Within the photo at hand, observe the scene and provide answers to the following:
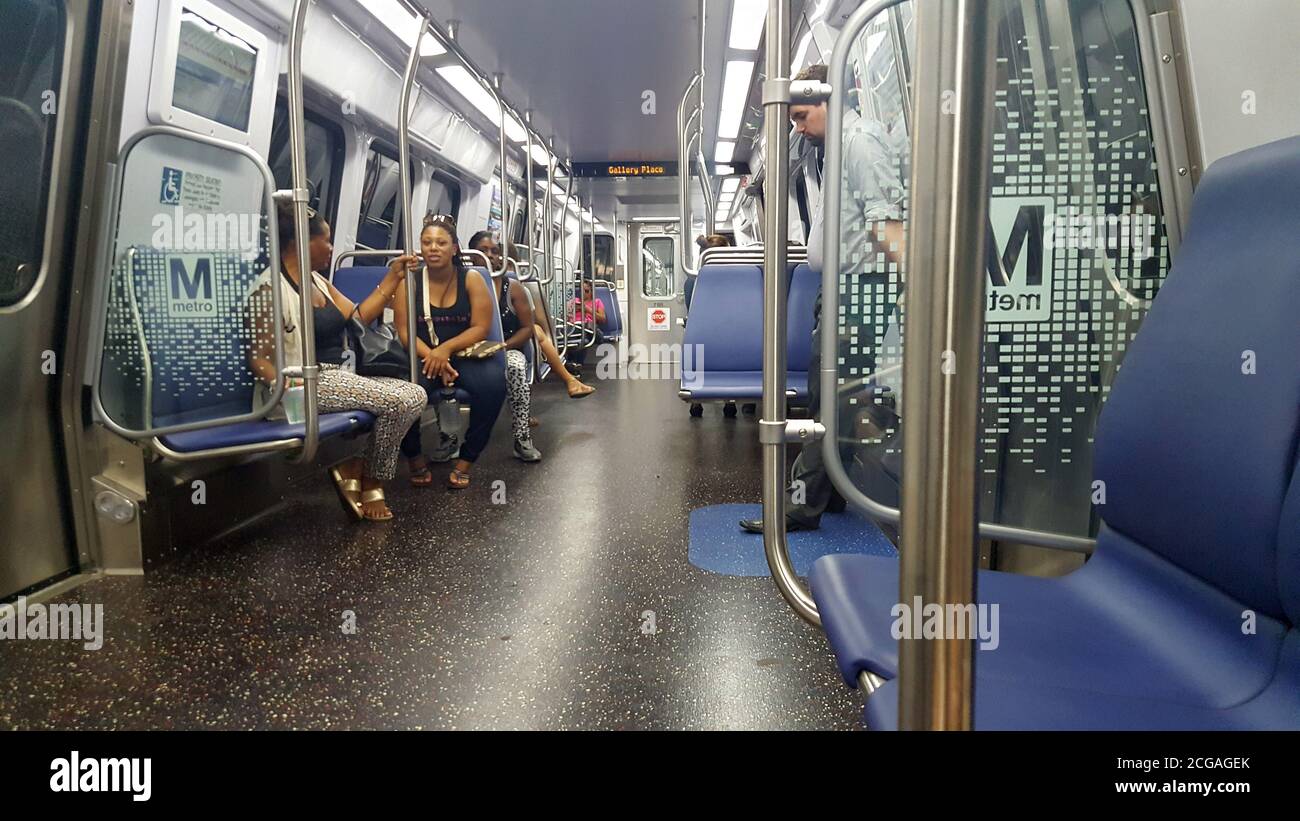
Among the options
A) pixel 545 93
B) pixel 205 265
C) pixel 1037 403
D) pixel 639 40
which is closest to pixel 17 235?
pixel 205 265

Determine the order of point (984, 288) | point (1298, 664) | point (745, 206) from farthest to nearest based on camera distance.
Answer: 1. point (745, 206)
2. point (1298, 664)
3. point (984, 288)

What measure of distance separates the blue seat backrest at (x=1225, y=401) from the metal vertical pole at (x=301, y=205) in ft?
7.18

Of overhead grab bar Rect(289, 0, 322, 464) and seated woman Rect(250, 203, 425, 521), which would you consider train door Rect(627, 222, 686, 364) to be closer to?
seated woman Rect(250, 203, 425, 521)

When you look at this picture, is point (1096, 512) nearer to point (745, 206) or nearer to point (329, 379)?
point (329, 379)

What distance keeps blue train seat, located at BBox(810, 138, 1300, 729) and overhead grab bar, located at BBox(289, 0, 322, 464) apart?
189cm

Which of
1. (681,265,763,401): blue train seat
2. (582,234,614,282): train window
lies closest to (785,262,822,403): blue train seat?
(681,265,763,401): blue train seat

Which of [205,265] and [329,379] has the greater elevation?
[205,265]

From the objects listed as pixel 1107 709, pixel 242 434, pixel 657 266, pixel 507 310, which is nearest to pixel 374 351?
pixel 242 434

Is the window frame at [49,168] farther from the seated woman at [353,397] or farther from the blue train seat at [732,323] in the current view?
the blue train seat at [732,323]

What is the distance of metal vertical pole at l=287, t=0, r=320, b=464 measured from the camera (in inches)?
91.4

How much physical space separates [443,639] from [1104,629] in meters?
1.53

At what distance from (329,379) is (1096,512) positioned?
279 centimetres

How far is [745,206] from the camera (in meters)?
11.3

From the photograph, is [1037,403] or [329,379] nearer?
[1037,403]
